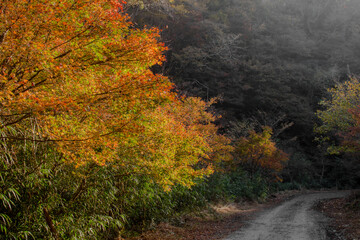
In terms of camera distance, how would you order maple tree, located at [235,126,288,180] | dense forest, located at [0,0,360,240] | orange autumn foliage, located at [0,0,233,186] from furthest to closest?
maple tree, located at [235,126,288,180] < dense forest, located at [0,0,360,240] < orange autumn foliage, located at [0,0,233,186]

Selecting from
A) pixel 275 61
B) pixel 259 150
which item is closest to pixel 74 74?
pixel 259 150

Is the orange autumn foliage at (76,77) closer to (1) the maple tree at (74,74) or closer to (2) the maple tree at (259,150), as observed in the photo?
(1) the maple tree at (74,74)

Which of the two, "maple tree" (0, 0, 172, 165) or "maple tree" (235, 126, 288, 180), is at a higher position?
"maple tree" (0, 0, 172, 165)

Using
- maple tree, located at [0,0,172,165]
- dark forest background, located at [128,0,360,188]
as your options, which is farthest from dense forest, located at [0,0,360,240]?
dark forest background, located at [128,0,360,188]

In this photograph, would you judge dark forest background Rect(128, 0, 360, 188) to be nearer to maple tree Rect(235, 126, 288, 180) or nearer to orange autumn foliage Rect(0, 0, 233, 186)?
maple tree Rect(235, 126, 288, 180)

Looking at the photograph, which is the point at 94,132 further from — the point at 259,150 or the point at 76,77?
the point at 259,150

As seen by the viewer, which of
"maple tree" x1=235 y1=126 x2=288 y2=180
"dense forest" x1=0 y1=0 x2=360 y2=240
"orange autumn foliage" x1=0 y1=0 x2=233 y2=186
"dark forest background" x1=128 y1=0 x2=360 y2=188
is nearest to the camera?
"orange autumn foliage" x1=0 y1=0 x2=233 y2=186

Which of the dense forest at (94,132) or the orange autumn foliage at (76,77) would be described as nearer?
the orange autumn foliage at (76,77)

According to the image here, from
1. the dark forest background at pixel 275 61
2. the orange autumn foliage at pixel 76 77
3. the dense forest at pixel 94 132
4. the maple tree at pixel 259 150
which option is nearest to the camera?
the orange autumn foliage at pixel 76 77

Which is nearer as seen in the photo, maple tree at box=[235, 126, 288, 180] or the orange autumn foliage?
the orange autumn foliage

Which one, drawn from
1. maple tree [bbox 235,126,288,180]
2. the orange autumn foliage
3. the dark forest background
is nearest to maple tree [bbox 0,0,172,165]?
the orange autumn foliage

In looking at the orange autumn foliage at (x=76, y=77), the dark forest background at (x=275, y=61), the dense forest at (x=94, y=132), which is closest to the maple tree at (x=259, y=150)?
the dense forest at (x=94, y=132)

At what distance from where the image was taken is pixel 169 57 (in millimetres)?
30203

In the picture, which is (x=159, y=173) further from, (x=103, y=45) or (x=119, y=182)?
(x=103, y=45)
